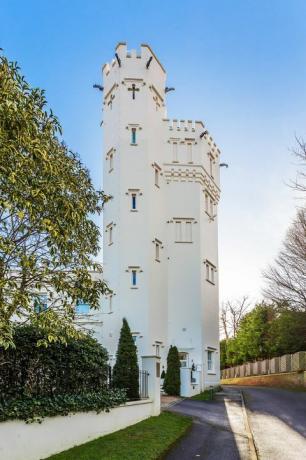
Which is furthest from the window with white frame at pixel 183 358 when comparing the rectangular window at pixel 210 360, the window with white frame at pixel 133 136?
the window with white frame at pixel 133 136

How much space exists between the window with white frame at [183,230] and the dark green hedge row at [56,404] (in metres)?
18.1

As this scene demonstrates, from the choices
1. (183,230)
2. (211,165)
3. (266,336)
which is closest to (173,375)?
(183,230)

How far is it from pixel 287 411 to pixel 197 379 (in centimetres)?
1037

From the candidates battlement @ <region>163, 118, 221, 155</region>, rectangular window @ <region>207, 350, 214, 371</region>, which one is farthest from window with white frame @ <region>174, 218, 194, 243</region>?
rectangular window @ <region>207, 350, 214, 371</region>

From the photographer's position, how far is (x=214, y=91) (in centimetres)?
1648

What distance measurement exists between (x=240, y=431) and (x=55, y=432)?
5.93 meters

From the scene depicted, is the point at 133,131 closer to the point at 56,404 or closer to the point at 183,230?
the point at 183,230

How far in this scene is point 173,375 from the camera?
2777 cm

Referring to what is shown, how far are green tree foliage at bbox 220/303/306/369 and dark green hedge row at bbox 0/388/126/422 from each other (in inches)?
1010

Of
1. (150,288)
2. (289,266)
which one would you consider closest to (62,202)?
(150,288)

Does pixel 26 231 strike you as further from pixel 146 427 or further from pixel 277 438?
pixel 277 438

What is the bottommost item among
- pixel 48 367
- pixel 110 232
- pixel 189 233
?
pixel 48 367

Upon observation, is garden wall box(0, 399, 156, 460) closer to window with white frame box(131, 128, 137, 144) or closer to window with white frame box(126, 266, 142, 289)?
window with white frame box(126, 266, 142, 289)

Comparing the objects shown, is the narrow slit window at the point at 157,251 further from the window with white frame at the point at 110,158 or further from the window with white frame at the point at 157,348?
the window with white frame at the point at 110,158
